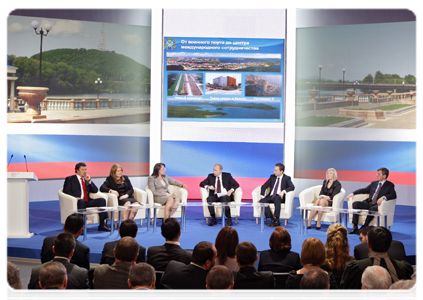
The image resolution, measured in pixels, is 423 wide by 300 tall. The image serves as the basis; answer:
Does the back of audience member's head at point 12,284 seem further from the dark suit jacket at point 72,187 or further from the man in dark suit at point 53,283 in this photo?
the dark suit jacket at point 72,187

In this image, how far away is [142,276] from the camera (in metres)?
2.58

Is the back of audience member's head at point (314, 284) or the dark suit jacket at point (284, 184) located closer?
the back of audience member's head at point (314, 284)

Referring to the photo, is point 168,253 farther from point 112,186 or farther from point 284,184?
point 284,184

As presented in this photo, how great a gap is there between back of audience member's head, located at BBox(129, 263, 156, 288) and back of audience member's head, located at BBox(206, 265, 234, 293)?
0.35 m

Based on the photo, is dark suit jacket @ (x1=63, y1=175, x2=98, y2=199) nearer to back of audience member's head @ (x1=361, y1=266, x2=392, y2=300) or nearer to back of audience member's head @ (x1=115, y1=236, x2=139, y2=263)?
back of audience member's head @ (x1=115, y1=236, x2=139, y2=263)

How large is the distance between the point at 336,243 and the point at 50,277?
207cm

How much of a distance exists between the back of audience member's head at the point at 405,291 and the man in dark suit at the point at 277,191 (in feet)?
15.1

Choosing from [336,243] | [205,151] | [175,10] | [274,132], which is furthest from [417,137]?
[336,243]

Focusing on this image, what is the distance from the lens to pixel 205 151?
8.36 meters

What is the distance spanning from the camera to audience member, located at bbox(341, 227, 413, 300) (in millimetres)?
3020

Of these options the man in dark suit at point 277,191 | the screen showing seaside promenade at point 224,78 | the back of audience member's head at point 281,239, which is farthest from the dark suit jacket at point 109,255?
the screen showing seaside promenade at point 224,78

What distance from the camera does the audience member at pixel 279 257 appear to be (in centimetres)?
342

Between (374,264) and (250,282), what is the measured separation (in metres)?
0.91

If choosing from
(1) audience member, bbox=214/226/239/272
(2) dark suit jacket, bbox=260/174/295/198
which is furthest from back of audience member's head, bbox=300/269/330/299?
(2) dark suit jacket, bbox=260/174/295/198
